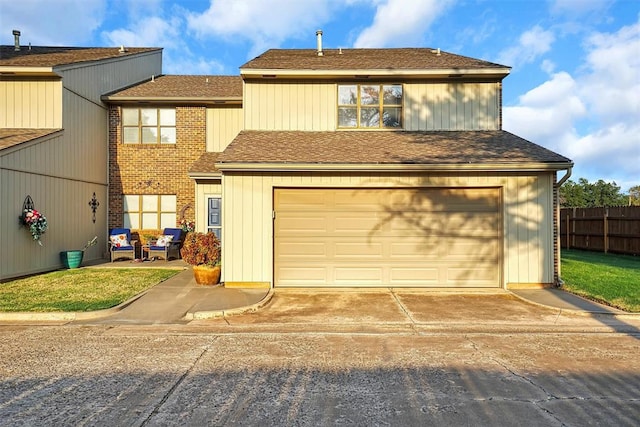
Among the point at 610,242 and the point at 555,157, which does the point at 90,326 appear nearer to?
the point at 555,157

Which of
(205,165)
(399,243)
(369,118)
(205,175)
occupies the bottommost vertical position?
(399,243)

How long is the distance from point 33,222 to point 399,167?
9.37 metres

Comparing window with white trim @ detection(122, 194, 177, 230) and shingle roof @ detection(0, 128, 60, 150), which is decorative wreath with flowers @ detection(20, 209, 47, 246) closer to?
shingle roof @ detection(0, 128, 60, 150)

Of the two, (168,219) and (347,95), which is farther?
(168,219)

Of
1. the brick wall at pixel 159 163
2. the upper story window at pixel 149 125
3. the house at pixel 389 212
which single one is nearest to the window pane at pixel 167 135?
the upper story window at pixel 149 125

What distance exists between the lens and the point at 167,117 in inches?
575

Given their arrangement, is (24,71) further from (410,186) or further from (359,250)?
(410,186)

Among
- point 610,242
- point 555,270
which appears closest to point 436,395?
point 555,270

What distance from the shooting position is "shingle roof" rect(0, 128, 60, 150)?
1039cm

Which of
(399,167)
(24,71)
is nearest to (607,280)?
(399,167)

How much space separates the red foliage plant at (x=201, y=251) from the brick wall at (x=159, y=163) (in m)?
5.27

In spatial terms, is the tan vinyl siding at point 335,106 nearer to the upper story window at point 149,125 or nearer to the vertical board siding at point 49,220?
the upper story window at point 149,125

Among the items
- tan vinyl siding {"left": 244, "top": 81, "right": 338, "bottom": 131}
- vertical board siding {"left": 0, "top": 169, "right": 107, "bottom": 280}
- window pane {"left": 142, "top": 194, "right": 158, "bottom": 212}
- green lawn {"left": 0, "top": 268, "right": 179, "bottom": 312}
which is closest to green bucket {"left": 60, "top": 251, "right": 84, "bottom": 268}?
vertical board siding {"left": 0, "top": 169, "right": 107, "bottom": 280}

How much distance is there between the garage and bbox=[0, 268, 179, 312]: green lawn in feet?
11.0
